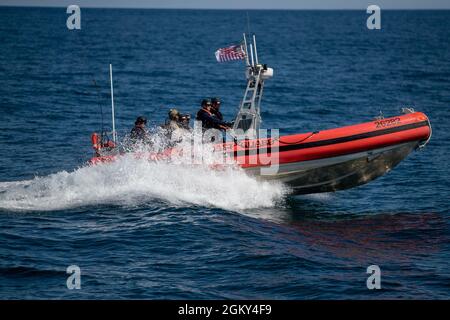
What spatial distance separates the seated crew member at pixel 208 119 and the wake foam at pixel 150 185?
0.81 metres

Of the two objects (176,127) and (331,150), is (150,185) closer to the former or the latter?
(176,127)

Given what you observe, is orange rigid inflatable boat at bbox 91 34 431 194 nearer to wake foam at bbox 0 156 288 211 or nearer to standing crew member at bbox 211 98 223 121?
wake foam at bbox 0 156 288 211

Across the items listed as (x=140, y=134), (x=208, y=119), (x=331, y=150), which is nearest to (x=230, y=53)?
(x=208, y=119)

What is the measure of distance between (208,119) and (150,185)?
5.45ft

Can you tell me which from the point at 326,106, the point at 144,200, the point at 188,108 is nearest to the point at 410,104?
the point at 326,106

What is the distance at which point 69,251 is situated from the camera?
11039 millimetres

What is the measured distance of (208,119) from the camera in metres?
13.9

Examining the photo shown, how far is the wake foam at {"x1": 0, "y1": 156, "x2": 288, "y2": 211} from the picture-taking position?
44.2 feet

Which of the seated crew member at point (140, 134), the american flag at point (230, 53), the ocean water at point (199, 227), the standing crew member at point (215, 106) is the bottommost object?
the ocean water at point (199, 227)

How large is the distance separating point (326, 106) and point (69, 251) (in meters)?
18.3

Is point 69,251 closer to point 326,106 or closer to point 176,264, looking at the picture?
point 176,264

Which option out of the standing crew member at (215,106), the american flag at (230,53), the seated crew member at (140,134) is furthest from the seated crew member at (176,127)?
the american flag at (230,53)

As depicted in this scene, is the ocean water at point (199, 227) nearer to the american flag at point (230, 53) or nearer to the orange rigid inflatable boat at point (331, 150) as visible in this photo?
the orange rigid inflatable boat at point (331, 150)

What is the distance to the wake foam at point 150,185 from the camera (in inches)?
531
